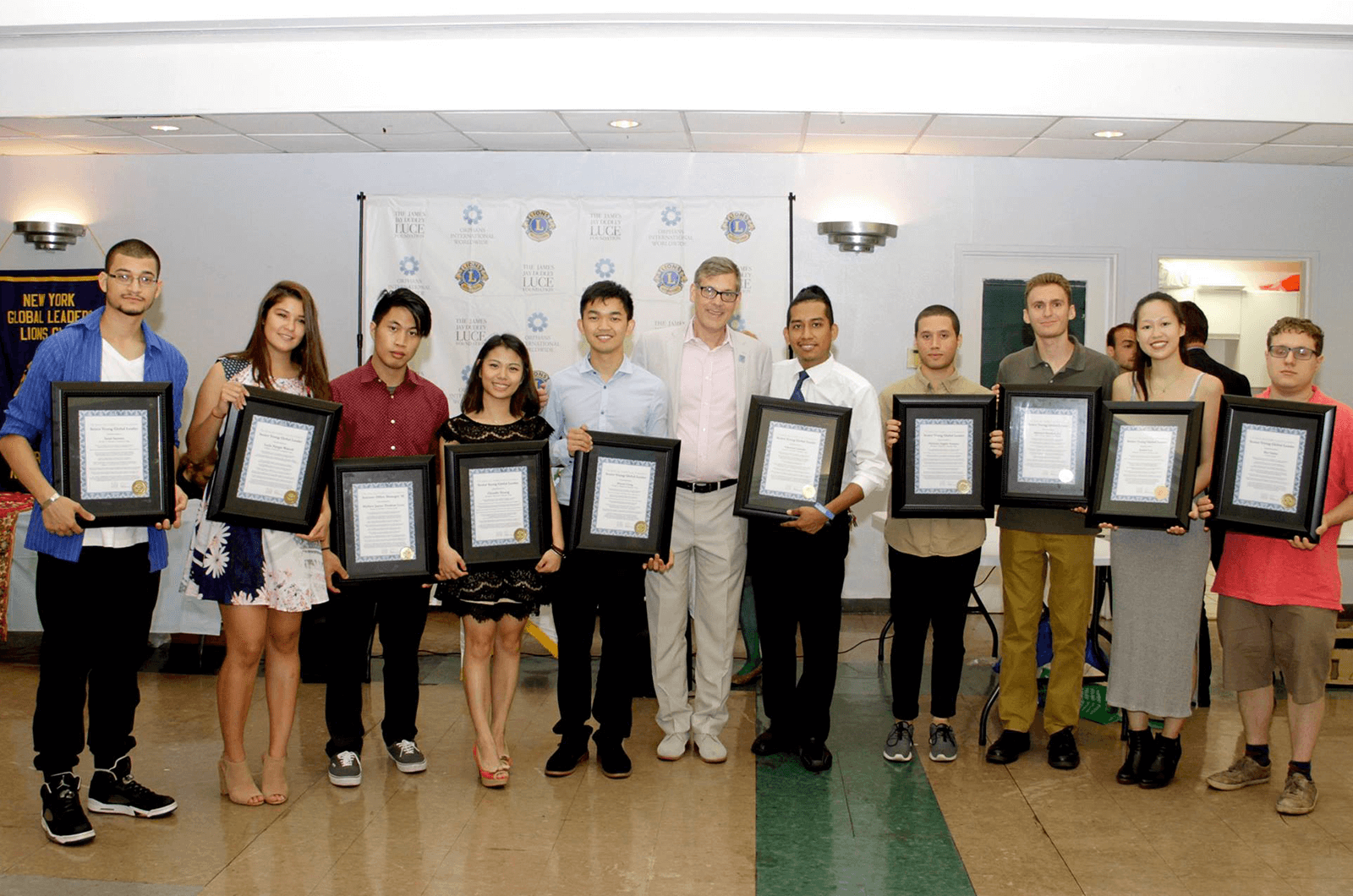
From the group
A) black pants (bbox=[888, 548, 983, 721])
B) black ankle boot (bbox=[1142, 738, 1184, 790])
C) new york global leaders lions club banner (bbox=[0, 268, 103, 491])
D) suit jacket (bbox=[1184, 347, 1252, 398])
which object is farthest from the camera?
new york global leaders lions club banner (bbox=[0, 268, 103, 491])

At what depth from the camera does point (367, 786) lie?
3686mm

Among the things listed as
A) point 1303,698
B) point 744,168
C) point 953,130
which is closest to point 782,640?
point 1303,698

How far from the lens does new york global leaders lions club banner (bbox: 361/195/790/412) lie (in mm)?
6664

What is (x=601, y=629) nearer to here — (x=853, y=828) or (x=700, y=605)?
(x=700, y=605)

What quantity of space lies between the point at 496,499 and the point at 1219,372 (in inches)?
119

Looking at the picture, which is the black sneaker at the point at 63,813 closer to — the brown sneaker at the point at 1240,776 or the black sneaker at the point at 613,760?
the black sneaker at the point at 613,760

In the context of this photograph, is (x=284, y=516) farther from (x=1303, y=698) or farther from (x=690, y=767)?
(x=1303, y=698)

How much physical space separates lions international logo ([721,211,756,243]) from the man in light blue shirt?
3.06 meters

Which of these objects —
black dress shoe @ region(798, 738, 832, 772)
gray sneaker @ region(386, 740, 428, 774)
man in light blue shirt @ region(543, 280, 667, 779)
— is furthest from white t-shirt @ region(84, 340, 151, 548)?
black dress shoe @ region(798, 738, 832, 772)

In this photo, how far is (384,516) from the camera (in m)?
3.42

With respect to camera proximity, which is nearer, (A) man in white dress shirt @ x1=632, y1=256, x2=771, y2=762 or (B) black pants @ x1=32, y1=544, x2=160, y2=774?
(B) black pants @ x1=32, y1=544, x2=160, y2=774

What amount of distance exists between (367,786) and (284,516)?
1047 mm

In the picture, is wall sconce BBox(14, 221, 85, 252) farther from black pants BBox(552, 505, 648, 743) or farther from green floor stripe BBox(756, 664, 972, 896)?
green floor stripe BBox(756, 664, 972, 896)

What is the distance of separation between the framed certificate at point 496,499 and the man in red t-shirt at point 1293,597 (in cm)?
219
